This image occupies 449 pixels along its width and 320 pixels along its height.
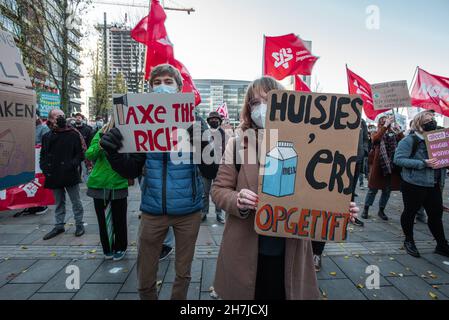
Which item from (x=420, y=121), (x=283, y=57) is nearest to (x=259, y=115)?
(x=420, y=121)

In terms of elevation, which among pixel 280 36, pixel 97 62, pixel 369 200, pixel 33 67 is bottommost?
pixel 369 200

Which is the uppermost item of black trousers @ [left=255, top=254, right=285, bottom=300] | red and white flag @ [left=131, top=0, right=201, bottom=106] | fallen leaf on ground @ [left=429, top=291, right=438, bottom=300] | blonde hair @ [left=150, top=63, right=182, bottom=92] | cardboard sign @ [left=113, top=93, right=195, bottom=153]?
red and white flag @ [left=131, top=0, right=201, bottom=106]

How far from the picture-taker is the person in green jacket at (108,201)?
343 cm

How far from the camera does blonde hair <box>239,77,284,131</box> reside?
1770 mm

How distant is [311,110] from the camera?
1.50 m

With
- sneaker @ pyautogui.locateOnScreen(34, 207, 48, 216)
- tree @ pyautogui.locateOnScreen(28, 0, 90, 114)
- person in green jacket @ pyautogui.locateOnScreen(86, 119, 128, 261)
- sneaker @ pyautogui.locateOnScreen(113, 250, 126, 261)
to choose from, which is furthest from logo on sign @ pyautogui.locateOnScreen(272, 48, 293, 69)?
tree @ pyautogui.locateOnScreen(28, 0, 90, 114)

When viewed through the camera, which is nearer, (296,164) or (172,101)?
(296,164)

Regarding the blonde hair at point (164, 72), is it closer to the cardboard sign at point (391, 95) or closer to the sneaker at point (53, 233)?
the sneaker at point (53, 233)

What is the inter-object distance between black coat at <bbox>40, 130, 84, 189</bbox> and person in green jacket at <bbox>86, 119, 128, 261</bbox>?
965mm

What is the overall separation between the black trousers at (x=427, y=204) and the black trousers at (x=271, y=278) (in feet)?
10.8

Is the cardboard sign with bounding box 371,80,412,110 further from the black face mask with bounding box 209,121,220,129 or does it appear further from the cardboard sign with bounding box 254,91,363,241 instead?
the cardboard sign with bounding box 254,91,363,241
